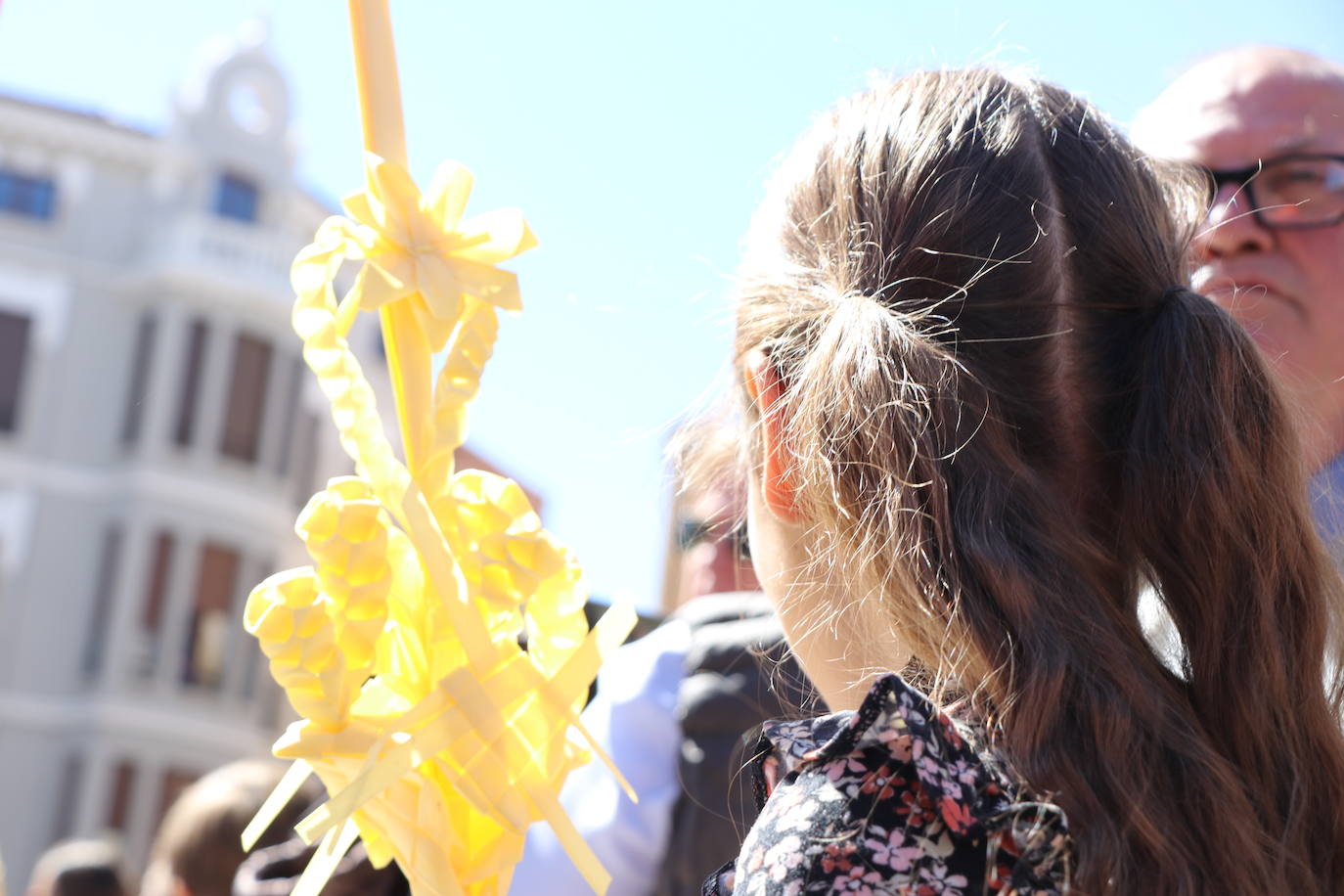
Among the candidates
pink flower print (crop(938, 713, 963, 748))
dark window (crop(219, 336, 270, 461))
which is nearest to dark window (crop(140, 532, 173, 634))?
dark window (crop(219, 336, 270, 461))

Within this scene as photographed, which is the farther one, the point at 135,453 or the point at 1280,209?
the point at 135,453

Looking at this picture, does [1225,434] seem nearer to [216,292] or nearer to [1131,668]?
[1131,668]

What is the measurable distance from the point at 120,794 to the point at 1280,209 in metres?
13.5

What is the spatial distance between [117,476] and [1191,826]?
14531 millimetres

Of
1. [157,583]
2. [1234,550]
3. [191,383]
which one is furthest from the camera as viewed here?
[191,383]

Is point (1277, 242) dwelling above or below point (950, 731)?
above

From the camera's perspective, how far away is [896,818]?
2.82 ft

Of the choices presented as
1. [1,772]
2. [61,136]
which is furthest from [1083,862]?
[61,136]

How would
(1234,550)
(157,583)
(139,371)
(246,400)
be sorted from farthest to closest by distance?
1. (246,400)
2. (139,371)
3. (157,583)
4. (1234,550)

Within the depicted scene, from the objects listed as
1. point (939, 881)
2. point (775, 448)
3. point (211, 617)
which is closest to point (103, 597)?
point (211, 617)

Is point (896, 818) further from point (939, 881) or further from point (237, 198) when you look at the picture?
point (237, 198)

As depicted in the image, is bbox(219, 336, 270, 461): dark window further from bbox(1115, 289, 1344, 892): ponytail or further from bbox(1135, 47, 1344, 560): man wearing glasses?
bbox(1115, 289, 1344, 892): ponytail

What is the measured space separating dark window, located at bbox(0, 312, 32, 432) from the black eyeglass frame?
13882mm

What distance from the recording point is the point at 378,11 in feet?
2.92
